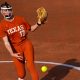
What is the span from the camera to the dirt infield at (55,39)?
12.1 meters

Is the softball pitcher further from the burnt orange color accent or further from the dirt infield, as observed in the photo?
the dirt infield

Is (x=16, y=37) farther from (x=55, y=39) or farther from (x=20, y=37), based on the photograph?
(x=55, y=39)

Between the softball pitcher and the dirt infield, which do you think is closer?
the softball pitcher

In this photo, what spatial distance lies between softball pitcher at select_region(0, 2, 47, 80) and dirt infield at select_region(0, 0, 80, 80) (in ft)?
6.50

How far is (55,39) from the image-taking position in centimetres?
1556

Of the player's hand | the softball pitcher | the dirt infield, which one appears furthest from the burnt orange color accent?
the dirt infield

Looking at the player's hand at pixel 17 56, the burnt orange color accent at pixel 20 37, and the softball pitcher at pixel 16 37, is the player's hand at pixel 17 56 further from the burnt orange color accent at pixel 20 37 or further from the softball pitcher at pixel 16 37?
the burnt orange color accent at pixel 20 37

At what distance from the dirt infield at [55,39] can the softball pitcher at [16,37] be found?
1980mm

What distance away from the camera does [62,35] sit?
16062mm

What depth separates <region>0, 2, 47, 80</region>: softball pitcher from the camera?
9.71 metres

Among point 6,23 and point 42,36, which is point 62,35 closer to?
point 42,36

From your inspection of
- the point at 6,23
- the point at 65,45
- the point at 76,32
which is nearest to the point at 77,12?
the point at 76,32

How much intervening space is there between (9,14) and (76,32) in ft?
23.1

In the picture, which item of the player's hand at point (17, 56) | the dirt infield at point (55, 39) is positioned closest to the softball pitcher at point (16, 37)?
the player's hand at point (17, 56)
